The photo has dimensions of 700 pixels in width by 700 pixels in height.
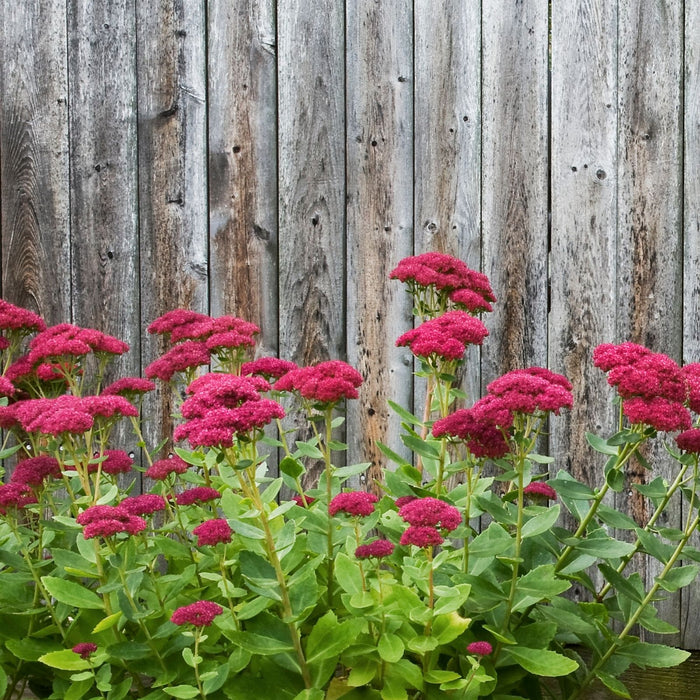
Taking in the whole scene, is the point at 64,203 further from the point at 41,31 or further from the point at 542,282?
the point at 542,282

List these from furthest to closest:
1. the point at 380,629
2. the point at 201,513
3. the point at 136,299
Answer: the point at 136,299 < the point at 201,513 < the point at 380,629

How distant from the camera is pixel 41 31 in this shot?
3.54 metres

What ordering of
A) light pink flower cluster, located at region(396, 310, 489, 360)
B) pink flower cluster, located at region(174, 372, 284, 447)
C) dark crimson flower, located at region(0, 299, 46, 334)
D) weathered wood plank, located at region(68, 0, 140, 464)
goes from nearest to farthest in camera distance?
pink flower cluster, located at region(174, 372, 284, 447) < light pink flower cluster, located at region(396, 310, 489, 360) < dark crimson flower, located at region(0, 299, 46, 334) < weathered wood plank, located at region(68, 0, 140, 464)

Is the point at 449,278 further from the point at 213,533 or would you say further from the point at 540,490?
the point at 213,533

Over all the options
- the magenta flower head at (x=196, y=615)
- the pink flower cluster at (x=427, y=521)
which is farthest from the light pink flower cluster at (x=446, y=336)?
the magenta flower head at (x=196, y=615)

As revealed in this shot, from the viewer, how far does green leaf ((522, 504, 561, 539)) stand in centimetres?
219

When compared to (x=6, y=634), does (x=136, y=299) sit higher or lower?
higher

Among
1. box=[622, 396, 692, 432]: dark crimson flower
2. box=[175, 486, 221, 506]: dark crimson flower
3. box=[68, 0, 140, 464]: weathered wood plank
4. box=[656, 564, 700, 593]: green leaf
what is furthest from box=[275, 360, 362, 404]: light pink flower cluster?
box=[68, 0, 140, 464]: weathered wood plank

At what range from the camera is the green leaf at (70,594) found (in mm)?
2240

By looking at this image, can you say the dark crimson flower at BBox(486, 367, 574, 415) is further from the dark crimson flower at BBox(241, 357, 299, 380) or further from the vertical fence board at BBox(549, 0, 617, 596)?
the vertical fence board at BBox(549, 0, 617, 596)

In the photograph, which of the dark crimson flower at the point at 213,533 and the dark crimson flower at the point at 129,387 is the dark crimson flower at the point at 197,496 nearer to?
the dark crimson flower at the point at 213,533

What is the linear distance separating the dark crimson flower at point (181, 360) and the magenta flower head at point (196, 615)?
81cm

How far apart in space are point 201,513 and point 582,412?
1525 millimetres

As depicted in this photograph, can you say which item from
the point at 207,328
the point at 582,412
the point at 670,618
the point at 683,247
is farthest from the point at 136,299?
the point at 670,618
